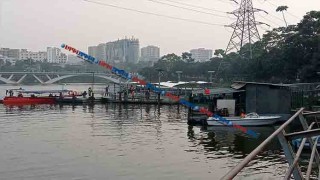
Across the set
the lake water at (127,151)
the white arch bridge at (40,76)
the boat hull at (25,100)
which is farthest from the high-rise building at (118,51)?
the lake water at (127,151)

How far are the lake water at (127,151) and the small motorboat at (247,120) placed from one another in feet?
1.99

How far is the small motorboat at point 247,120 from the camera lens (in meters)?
31.0

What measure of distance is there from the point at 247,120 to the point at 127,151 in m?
11.8

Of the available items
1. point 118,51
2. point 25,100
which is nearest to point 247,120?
point 25,100

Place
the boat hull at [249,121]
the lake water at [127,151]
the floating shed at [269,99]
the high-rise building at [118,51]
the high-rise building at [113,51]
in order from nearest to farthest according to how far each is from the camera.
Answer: the lake water at [127,151]
the boat hull at [249,121]
the floating shed at [269,99]
the high-rise building at [118,51]
the high-rise building at [113,51]

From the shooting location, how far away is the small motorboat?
30984 millimetres

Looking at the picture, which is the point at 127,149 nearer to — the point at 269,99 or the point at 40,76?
the point at 269,99

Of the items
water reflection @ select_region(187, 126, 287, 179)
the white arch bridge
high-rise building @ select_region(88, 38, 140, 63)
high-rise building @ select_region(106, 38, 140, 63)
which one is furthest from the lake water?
high-rise building @ select_region(88, 38, 140, 63)

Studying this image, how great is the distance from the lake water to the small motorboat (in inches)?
23.8

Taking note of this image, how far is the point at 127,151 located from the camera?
2266cm

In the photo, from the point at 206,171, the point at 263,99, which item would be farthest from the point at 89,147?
the point at 263,99

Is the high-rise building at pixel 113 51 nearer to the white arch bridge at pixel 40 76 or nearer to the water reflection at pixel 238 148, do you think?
the white arch bridge at pixel 40 76

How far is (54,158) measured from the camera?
67.9ft

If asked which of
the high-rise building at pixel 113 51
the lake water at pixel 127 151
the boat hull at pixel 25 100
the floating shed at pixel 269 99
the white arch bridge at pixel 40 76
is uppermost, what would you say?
the high-rise building at pixel 113 51
